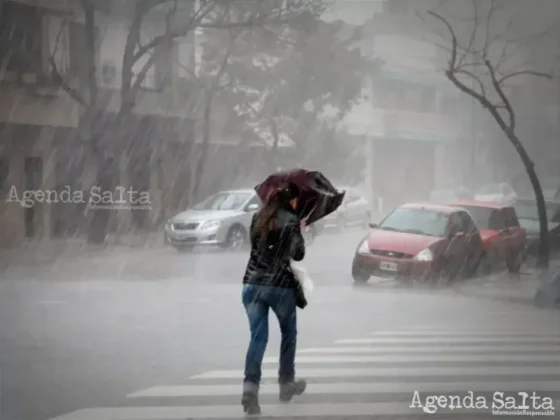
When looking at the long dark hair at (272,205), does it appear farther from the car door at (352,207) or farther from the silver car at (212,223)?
the car door at (352,207)

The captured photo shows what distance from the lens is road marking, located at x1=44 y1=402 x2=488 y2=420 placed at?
137 inches

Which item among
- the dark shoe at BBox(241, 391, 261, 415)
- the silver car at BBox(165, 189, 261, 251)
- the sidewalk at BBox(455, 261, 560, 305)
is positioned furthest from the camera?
the sidewalk at BBox(455, 261, 560, 305)

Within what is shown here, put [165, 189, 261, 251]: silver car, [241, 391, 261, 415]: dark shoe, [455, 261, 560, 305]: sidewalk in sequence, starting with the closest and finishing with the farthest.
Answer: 1. [241, 391, 261, 415]: dark shoe
2. [165, 189, 261, 251]: silver car
3. [455, 261, 560, 305]: sidewalk

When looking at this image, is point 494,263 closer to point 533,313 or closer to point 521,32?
point 533,313

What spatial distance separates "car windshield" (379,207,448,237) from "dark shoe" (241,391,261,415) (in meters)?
0.98

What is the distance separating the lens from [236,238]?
12.0 ft

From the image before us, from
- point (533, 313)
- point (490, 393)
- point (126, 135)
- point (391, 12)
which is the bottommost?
point (490, 393)

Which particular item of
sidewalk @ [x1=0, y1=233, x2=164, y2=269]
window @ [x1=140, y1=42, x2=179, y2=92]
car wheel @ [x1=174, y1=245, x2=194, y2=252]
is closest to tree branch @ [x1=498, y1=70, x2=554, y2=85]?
window @ [x1=140, y1=42, x2=179, y2=92]

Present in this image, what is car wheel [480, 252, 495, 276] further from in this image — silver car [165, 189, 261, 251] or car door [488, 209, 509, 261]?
silver car [165, 189, 261, 251]

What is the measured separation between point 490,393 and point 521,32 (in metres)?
1.73

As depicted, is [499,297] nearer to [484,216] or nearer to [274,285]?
[484,216]

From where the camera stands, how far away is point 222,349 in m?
3.69

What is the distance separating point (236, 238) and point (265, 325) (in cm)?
41

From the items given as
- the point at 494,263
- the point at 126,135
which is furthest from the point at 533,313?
the point at 126,135
